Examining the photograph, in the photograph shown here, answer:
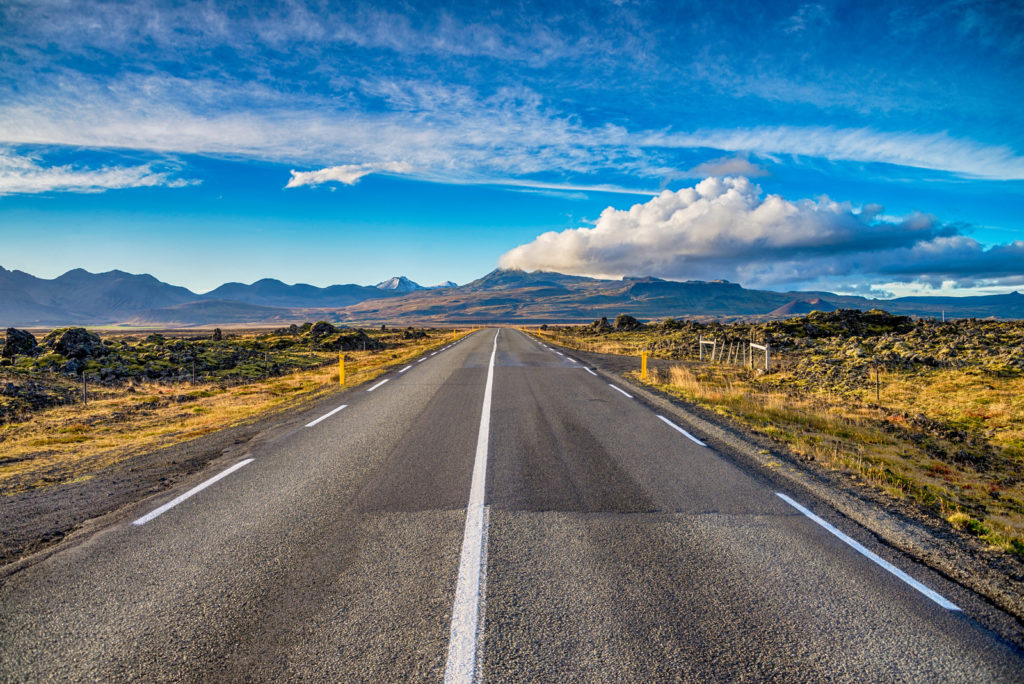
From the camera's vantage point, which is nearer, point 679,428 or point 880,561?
point 880,561

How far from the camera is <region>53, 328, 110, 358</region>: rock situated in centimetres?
2292

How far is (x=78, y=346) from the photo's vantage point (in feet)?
76.6

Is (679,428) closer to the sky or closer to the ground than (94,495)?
closer to the ground

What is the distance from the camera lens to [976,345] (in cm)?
2170

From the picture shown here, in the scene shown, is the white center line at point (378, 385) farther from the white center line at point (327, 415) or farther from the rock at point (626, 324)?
the rock at point (626, 324)

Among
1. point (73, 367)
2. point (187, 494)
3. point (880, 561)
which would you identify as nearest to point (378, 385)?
point (187, 494)

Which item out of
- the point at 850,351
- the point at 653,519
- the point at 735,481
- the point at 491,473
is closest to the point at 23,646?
the point at 491,473

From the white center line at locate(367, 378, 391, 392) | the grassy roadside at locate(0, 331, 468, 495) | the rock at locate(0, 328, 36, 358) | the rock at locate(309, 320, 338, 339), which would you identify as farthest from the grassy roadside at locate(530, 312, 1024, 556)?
the rock at locate(309, 320, 338, 339)

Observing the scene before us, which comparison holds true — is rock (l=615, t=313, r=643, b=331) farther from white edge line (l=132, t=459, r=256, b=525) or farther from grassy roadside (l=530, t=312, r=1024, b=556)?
white edge line (l=132, t=459, r=256, b=525)

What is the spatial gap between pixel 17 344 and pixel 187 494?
2622 centimetres

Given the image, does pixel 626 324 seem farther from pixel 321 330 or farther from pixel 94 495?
pixel 94 495

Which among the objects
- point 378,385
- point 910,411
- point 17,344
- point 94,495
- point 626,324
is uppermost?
point 17,344

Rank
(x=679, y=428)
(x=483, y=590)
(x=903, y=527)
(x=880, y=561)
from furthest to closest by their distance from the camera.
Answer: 1. (x=679, y=428)
2. (x=903, y=527)
3. (x=880, y=561)
4. (x=483, y=590)

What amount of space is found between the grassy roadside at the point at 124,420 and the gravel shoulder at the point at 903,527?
10993 mm
